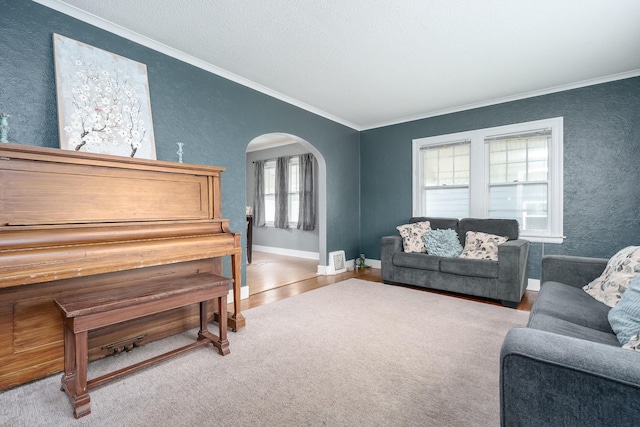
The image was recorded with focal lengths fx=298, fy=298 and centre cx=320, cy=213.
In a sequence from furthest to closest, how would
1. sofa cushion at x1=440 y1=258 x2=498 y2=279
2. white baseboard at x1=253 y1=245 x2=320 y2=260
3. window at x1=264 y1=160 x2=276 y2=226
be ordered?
window at x1=264 y1=160 x2=276 y2=226 < white baseboard at x1=253 y1=245 x2=320 y2=260 < sofa cushion at x1=440 y1=258 x2=498 y2=279

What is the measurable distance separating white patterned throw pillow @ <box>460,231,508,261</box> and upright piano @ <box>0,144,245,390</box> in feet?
9.64

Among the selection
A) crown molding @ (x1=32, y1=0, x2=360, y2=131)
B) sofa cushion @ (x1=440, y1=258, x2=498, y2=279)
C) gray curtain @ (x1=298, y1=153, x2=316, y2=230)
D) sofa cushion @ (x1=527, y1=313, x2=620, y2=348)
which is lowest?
sofa cushion @ (x1=440, y1=258, x2=498, y2=279)

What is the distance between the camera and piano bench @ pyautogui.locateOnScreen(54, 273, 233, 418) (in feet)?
5.25

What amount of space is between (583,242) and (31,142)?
5634 millimetres

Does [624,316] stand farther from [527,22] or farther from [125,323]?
[125,323]

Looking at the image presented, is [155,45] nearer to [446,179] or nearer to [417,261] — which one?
[417,261]

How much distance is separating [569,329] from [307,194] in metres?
5.27

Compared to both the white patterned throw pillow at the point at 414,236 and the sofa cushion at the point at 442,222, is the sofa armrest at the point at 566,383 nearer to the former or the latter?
the white patterned throw pillow at the point at 414,236

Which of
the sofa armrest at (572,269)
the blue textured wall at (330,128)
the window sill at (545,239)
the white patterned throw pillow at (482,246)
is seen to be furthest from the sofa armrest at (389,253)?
the sofa armrest at (572,269)

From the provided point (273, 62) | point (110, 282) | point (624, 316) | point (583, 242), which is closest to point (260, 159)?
point (273, 62)

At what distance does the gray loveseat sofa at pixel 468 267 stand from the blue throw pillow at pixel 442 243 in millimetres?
149

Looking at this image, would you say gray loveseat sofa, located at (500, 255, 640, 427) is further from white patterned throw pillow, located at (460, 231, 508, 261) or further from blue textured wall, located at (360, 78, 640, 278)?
blue textured wall, located at (360, 78, 640, 278)

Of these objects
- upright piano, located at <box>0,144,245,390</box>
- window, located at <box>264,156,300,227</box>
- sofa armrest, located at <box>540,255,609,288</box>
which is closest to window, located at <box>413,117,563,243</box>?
sofa armrest, located at <box>540,255,609,288</box>

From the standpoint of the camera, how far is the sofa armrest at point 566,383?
0.75 meters
